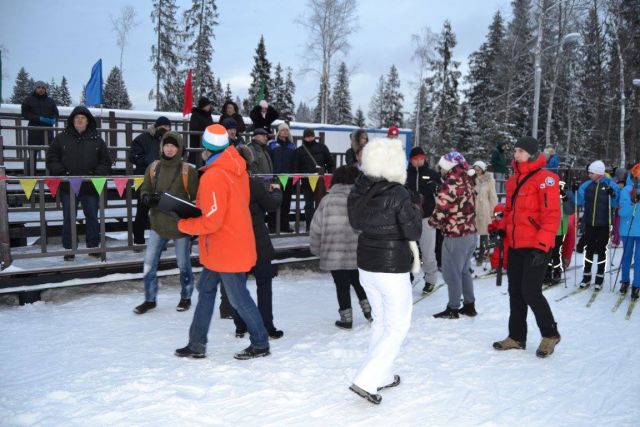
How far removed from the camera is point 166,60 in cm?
3534

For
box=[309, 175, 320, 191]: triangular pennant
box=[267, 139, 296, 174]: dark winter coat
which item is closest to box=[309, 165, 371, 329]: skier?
box=[309, 175, 320, 191]: triangular pennant

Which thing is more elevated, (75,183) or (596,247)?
(75,183)

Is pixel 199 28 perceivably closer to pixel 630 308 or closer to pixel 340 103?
pixel 340 103

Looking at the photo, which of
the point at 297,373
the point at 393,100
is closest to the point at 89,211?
the point at 297,373

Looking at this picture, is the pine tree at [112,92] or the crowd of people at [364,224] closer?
the crowd of people at [364,224]

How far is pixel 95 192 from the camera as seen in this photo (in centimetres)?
702

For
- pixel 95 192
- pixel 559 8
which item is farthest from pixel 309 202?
pixel 559 8

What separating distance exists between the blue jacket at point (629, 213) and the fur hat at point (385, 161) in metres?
5.44

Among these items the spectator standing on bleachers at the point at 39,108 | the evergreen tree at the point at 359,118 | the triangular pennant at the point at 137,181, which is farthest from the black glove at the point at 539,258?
the evergreen tree at the point at 359,118

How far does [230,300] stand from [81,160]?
3654 millimetres

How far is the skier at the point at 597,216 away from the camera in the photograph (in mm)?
8102

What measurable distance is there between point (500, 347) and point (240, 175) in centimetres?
295

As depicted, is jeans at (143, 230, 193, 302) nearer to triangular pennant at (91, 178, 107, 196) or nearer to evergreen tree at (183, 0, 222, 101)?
triangular pennant at (91, 178, 107, 196)

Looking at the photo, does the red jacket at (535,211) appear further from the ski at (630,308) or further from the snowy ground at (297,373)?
the ski at (630,308)
